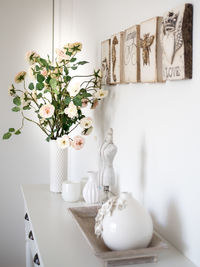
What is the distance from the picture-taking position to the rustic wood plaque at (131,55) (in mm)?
1608

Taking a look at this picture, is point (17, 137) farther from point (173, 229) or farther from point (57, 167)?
point (173, 229)

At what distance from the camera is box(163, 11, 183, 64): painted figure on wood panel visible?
4.07ft

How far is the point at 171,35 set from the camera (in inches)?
50.8

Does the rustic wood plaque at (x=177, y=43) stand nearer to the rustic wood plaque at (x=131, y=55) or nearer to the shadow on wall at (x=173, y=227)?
the rustic wood plaque at (x=131, y=55)

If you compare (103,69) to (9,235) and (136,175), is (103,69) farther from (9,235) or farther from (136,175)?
(9,235)

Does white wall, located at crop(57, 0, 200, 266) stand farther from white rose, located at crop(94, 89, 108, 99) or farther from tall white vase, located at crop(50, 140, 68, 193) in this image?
tall white vase, located at crop(50, 140, 68, 193)

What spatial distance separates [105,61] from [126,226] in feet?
3.56

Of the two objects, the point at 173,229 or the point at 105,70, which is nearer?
the point at 173,229

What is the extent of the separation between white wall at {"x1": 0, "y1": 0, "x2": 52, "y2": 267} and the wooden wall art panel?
0.85 meters

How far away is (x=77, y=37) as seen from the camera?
106 inches

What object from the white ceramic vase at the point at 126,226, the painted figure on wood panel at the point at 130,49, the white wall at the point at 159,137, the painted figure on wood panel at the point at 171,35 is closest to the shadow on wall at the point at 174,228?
the white wall at the point at 159,137

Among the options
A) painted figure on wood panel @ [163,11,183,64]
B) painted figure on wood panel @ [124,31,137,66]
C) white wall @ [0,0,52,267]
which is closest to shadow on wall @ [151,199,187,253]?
painted figure on wood panel @ [163,11,183,64]

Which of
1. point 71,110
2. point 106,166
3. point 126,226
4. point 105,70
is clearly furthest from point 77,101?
point 126,226

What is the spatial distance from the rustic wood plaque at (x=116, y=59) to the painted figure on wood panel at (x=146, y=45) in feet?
0.91
